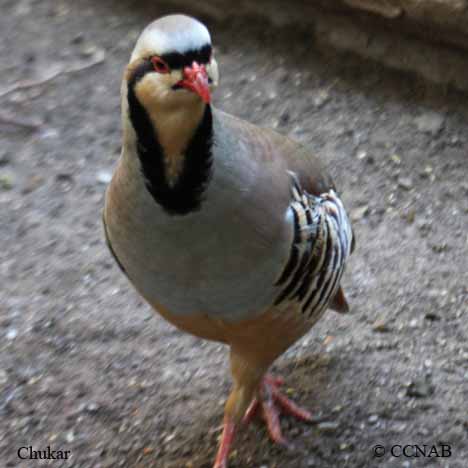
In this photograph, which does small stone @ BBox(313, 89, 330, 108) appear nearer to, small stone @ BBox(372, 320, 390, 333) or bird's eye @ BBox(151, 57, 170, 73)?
small stone @ BBox(372, 320, 390, 333)

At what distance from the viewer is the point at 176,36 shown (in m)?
1.88

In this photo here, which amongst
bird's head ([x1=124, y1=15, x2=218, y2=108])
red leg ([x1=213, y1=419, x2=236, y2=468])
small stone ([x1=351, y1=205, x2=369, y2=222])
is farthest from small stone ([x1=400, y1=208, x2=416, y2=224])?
bird's head ([x1=124, y1=15, x2=218, y2=108])

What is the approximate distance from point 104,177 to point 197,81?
7.46 feet

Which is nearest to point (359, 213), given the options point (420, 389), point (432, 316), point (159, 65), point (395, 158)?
point (395, 158)

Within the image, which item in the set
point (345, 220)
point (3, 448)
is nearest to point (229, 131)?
point (345, 220)

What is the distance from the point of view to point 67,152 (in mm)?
4258

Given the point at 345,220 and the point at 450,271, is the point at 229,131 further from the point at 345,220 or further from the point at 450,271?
the point at 450,271

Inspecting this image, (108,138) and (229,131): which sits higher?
(229,131)

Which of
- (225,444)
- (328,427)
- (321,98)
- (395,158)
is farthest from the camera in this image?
(321,98)

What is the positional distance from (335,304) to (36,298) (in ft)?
3.90

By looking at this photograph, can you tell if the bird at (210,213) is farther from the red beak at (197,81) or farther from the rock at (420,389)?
the rock at (420,389)

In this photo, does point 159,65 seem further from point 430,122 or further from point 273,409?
point 430,122

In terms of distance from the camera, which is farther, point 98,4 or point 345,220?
point 98,4

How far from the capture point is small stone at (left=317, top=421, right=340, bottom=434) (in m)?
2.79
